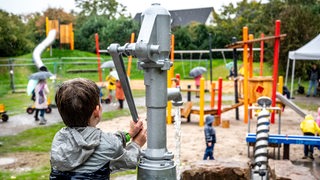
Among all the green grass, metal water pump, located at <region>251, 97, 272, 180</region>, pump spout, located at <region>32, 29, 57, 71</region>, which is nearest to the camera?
metal water pump, located at <region>251, 97, 272, 180</region>

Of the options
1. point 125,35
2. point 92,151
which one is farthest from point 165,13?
point 125,35

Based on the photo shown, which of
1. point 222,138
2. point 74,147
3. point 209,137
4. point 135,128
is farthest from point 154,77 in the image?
point 222,138

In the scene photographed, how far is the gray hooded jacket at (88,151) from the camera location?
122 cm

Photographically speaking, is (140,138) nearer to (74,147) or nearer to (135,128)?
(135,128)

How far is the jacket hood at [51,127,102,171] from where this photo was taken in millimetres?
1221

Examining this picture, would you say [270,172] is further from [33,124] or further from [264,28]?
[264,28]

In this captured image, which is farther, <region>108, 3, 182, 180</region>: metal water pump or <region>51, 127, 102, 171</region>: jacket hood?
<region>51, 127, 102, 171</region>: jacket hood

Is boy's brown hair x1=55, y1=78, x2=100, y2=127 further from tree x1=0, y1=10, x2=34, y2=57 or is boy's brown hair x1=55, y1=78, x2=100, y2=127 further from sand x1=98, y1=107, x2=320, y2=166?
sand x1=98, y1=107, x2=320, y2=166

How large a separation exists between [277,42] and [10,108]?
6954 millimetres

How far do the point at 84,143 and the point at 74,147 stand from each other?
0.11ft

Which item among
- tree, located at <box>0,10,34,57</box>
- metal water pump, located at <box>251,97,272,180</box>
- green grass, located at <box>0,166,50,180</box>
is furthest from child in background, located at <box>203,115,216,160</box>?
tree, located at <box>0,10,34,57</box>

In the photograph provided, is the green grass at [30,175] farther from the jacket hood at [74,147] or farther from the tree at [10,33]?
the jacket hood at [74,147]

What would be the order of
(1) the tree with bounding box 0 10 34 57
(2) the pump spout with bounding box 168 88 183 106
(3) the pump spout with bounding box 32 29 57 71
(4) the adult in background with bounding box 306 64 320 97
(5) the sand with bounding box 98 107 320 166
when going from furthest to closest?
1. (3) the pump spout with bounding box 32 29 57 71
2. (4) the adult in background with bounding box 306 64 320 97
3. (5) the sand with bounding box 98 107 320 166
4. (1) the tree with bounding box 0 10 34 57
5. (2) the pump spout with bounding box 168 88 183 106

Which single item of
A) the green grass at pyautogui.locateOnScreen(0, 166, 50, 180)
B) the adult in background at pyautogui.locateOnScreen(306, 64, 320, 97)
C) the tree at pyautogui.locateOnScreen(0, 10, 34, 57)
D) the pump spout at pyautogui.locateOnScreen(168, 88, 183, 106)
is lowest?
the green grass at pyautogui.locateOnScreen(0, 166, 50, 180)
